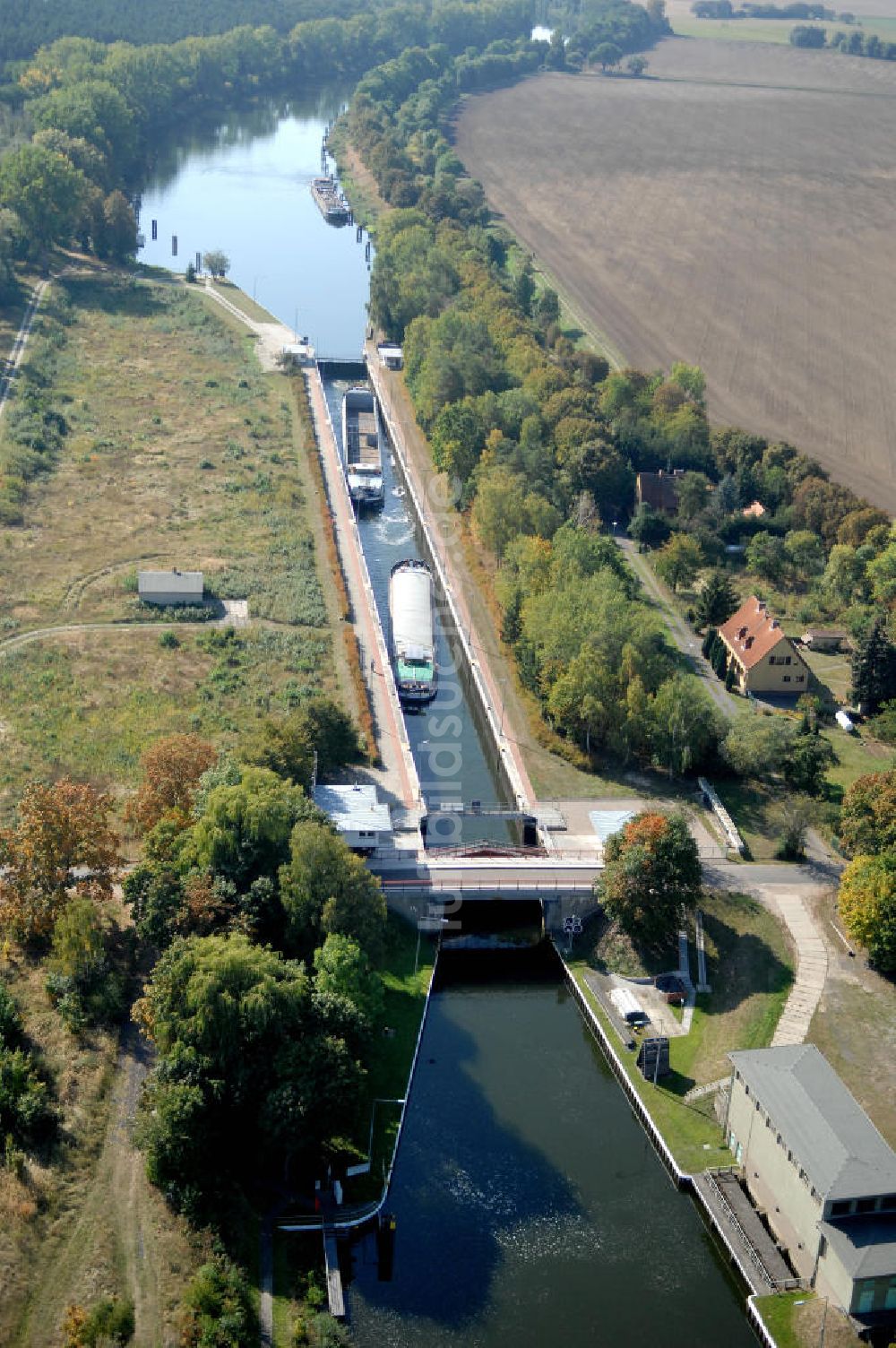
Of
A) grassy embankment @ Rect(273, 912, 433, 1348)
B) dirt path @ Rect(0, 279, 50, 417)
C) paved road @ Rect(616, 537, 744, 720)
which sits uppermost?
dirt path @ Rect(0, 279, 50, 417)

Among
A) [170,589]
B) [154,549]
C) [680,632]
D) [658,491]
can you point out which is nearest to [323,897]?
[170,589]

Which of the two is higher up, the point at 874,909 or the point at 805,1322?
Result: the point at 874,909

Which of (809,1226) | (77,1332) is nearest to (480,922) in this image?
(809,1226)

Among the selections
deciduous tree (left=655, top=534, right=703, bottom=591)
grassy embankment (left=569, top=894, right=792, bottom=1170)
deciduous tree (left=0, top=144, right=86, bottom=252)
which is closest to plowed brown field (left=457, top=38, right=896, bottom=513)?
deciduous tree (left=655, top=534, right=703, bottom=591)

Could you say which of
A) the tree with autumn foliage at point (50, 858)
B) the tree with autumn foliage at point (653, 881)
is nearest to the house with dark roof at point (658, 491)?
the tree with autumn foliage at point (653, 881)

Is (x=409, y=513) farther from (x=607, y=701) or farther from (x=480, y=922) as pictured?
(x=480, y=922)

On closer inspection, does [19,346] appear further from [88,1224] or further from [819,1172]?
[819,1172]

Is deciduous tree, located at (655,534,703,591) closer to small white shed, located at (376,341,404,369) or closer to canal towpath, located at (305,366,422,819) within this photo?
canal towpath, located at (305,366,422,819)
